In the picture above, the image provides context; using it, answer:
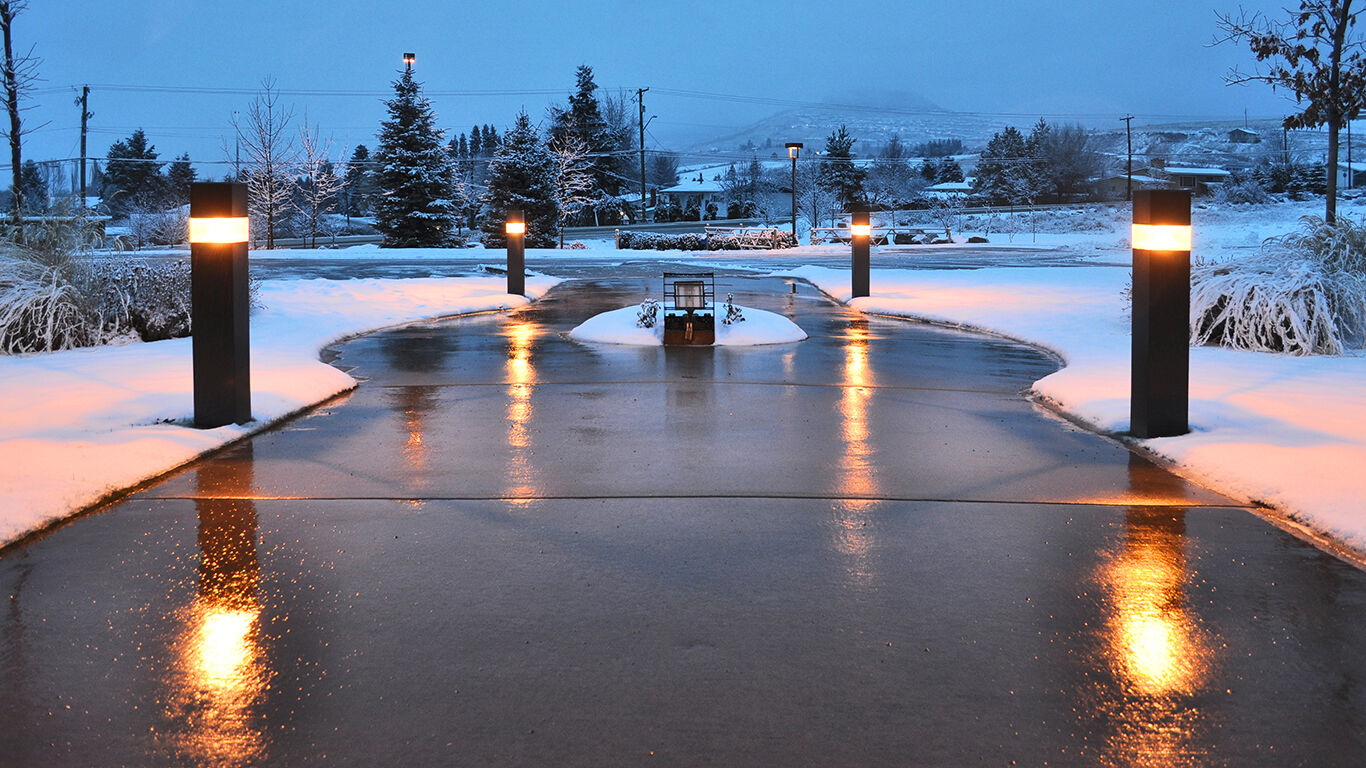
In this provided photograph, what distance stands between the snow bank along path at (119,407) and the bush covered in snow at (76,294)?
1.56 ft

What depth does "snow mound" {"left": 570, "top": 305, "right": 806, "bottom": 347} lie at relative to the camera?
12977 millimetres

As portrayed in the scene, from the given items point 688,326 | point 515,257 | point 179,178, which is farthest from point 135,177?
point 688,326

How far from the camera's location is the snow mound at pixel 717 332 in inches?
511

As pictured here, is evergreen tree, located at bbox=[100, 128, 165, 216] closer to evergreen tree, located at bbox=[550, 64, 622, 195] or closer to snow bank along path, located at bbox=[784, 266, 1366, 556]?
evergreen tree, located at bbox=[550, 64, 622, 195]

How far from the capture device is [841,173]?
268 feet

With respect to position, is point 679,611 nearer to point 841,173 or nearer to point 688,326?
point 688,326

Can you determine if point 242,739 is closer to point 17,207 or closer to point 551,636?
point 551,636

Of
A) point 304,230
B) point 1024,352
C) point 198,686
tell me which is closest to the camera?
point 198,686

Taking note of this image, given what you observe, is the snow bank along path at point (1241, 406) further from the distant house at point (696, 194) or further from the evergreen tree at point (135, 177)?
the distant house at point (696, 194)

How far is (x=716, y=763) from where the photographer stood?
2918 mm

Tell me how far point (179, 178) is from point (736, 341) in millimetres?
71805

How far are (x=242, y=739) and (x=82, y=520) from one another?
278cm

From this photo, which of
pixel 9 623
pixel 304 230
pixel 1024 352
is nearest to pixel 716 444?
pixel 9 623

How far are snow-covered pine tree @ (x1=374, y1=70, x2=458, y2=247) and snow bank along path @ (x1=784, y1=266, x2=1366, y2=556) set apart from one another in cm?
3139
